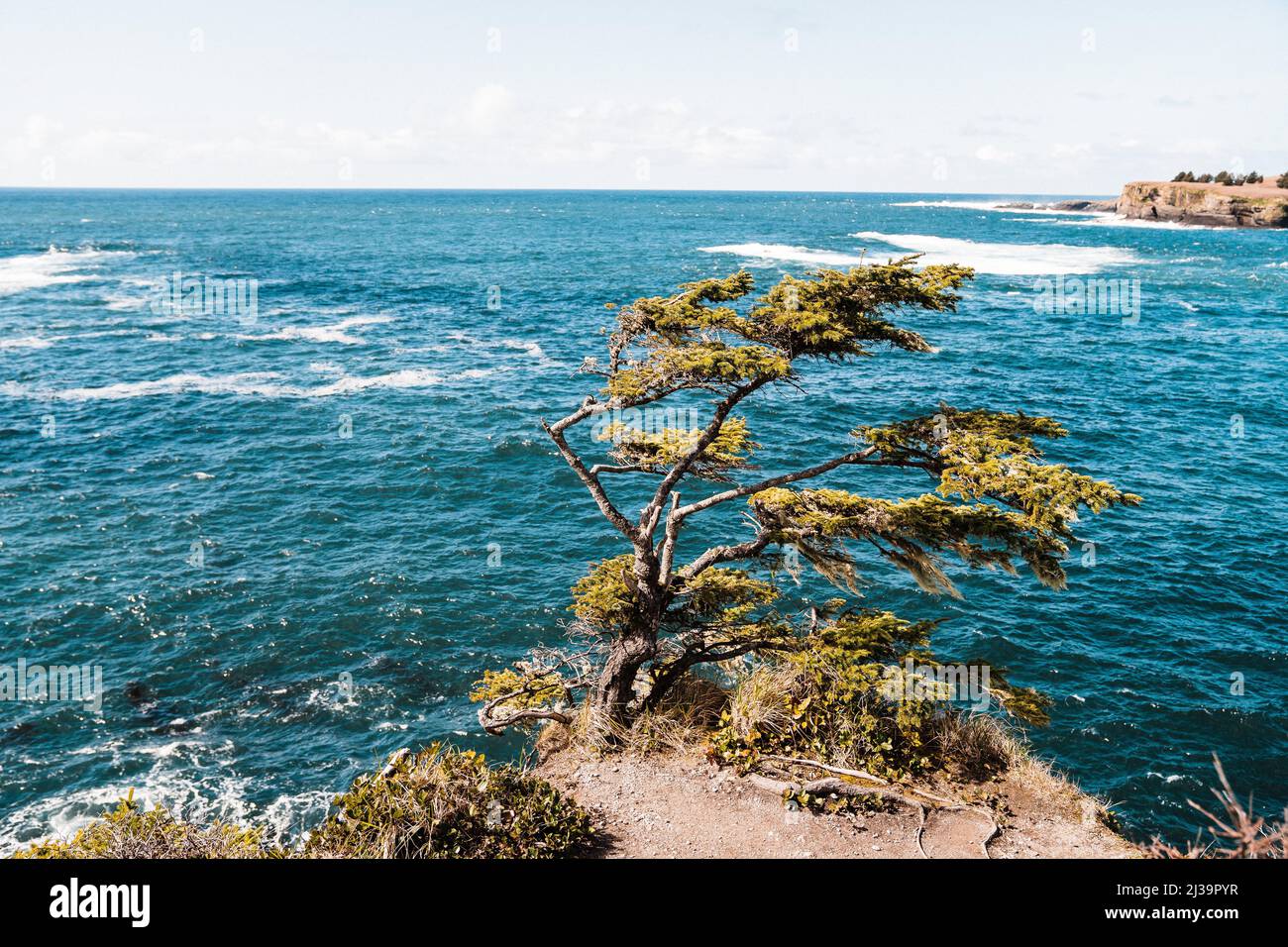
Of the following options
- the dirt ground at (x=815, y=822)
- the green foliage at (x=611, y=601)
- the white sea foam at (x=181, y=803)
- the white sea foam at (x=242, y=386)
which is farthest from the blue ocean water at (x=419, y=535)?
the dirt ground at (x=815, y=822)

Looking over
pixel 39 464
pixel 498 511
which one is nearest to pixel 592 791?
pixel 498 511

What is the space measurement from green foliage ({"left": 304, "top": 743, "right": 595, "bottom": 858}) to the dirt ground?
1.35m

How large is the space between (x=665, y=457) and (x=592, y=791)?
712 cm

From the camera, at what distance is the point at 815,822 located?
14094mm

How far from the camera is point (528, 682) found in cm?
1780

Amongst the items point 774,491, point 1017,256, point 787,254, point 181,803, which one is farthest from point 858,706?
point 1017,256

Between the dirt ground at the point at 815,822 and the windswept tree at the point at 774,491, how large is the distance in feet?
8.71

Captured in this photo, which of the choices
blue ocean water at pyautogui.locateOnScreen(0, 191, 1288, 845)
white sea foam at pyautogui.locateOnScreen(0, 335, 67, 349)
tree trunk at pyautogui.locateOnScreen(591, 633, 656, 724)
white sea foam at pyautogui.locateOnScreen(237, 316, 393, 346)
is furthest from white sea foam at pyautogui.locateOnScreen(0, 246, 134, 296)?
tree trunk at pyautogui.locateOnScreen(591, 633, 656, 724)

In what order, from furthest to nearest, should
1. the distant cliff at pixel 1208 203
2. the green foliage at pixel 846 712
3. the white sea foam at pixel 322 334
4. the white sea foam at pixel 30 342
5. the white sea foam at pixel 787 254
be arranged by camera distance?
the distant cliff at pixel 1208 203, the white sea foam at pixel 787 254, the white sea foam at pixel 322 334, the white sea foam at pixel 30 342, the green foliage at pixel 846 712

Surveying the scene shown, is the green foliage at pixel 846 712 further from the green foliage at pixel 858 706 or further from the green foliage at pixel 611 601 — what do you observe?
the green foliage at pixel 611 601

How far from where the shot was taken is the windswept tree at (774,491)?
13398mm

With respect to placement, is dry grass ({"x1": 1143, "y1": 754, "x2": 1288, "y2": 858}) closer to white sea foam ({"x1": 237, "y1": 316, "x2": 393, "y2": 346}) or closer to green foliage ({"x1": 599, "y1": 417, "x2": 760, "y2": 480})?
green foliage ({"x1": 599, "y1": 417, "x2": 760, "y2": 480})

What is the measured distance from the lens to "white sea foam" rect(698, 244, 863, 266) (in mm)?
105625
